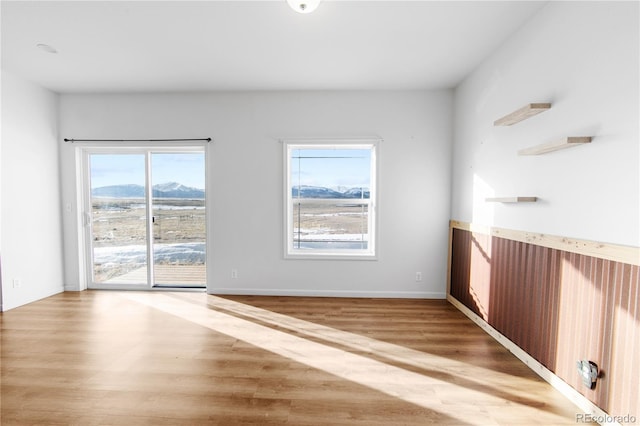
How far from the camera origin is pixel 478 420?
1751mm

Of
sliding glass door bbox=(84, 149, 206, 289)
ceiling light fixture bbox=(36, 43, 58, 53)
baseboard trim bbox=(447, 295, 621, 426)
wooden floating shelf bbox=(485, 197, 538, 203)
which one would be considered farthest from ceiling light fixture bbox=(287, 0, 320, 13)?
baseboard trim bbox=(447, 295, 621, 426)

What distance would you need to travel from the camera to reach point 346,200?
4.04 metres

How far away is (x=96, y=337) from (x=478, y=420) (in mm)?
3214

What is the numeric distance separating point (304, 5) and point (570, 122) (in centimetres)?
Result: 195

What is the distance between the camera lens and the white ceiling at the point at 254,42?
2219mm

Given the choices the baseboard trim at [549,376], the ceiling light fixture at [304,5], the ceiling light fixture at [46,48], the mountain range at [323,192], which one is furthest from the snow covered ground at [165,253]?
the baseboard trim at [549,376]

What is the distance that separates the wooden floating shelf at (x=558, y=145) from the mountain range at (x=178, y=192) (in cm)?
212

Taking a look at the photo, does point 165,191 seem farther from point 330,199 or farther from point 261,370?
point 261,370

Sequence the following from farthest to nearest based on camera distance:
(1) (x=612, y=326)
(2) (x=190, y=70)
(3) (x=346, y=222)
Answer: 1. (3) (x=346, y=222)
2. (2) (x=190, y=70)
3. (1) (x=612, y=326)

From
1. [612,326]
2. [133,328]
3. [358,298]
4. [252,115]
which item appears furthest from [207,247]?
[612,326]

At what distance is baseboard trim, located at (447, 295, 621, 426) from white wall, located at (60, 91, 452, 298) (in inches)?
43.1

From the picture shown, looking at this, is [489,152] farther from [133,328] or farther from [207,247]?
[133,328]

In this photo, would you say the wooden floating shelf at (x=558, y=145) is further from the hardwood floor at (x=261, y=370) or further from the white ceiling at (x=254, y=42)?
the hardwood floor at (x=261, y=370)

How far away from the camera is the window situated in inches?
158
